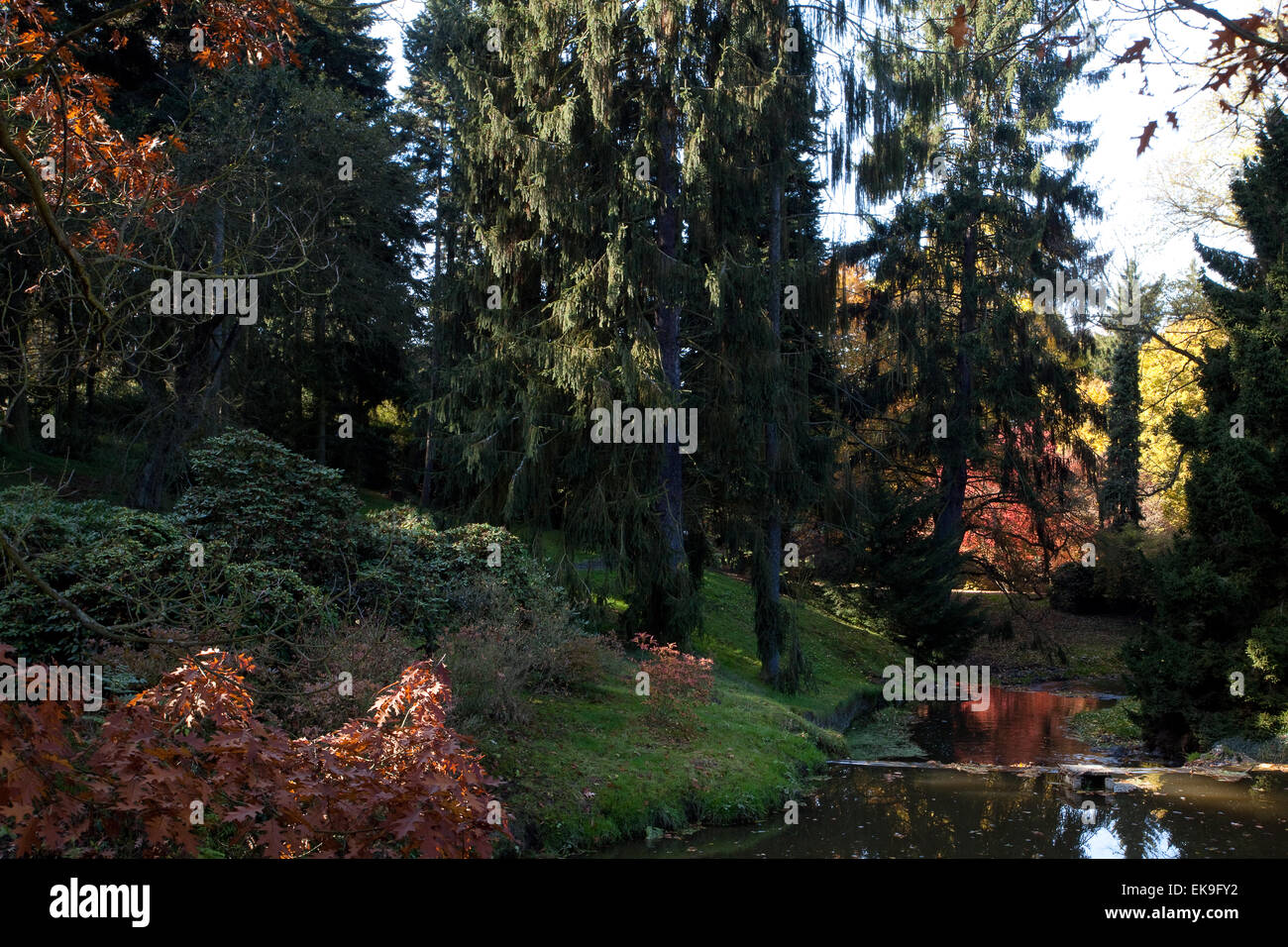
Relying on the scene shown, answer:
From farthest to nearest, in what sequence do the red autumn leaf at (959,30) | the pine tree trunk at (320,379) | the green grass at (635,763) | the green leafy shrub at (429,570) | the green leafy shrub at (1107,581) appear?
1. the green leafy shrub at (1107,581)
2. the pine tree trunk at (320,379)
3. the green leafy shrub at (429,570)
4. the green grass at (635,763)
5. the red autumn leaf at (959,30)

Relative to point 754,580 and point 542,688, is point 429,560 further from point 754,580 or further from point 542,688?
point 754,580

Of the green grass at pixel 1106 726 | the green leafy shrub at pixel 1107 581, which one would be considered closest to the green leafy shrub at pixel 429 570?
the green grass at pixel 1106 726

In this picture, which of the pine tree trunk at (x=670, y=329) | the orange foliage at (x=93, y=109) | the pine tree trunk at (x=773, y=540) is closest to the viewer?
the orange foliage at (x=93, y=109)

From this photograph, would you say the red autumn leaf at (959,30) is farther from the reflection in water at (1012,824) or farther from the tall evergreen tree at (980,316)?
the tall evergreen tree at (980,316)

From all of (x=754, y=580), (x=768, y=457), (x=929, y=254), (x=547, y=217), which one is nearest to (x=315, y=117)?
(x=547, y=217)

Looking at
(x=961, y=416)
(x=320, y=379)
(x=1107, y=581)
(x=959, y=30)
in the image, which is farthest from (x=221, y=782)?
(x=1107, y=581)

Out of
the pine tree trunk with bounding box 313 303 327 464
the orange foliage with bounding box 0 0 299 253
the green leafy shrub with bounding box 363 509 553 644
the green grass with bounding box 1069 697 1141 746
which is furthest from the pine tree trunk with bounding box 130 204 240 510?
the green grass with bounding box 1069 697 1141 746

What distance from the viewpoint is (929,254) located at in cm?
2538

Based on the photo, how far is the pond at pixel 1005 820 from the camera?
8719mm

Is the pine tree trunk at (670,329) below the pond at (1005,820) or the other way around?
the other way around

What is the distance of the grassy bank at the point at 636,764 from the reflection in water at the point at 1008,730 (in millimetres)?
2189

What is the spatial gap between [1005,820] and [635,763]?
3942 millimetres

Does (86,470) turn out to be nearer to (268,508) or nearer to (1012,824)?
(268,508)
